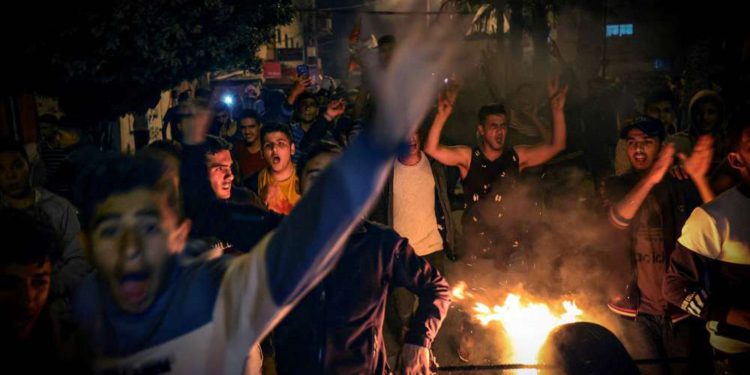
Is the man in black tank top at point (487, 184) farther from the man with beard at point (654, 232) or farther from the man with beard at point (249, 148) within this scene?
the man with beard at point (249, 148)

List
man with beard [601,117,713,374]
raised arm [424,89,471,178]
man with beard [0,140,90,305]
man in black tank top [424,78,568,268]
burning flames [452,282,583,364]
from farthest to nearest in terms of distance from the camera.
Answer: man in black tank top [424,78,568,268], raised arm [424,89,471,178], burning flames [452,282,583,364], man with beard [601,117,713,374], man with beard [0,140,90,305]

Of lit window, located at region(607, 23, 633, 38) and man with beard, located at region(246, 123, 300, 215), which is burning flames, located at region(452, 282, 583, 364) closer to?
man with beard, located at region(246, 123, 300, 215)

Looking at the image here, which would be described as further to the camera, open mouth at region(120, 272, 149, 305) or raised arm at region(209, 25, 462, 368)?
open mouth at region(120, 272, 149, 305)

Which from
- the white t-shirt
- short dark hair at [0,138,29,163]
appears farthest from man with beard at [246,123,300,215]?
short dark hair at [0,138,29,163]

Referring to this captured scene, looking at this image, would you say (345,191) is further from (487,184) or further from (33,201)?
(487,184)

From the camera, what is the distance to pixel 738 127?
362 centimetres

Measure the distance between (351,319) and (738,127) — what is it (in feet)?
9.05

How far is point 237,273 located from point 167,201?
40cm

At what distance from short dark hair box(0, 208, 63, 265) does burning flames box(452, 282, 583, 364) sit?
3738 mm

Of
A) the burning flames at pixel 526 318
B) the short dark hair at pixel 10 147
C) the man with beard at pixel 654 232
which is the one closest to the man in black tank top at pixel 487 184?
the burning flames at pixel 526 318

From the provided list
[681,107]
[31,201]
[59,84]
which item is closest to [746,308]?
[31,201]

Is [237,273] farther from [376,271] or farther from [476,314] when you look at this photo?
[476,314]

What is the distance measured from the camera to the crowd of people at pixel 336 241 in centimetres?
171

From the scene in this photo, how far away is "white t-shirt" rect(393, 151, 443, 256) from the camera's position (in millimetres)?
5727
